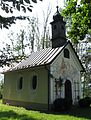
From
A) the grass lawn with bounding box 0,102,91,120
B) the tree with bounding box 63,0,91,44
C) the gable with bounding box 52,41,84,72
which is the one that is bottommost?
the grass lawn with bounding box 0,102,91,120

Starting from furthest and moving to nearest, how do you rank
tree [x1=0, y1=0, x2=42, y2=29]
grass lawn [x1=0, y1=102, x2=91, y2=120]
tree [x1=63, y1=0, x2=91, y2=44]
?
Result: tree [x1=63, y1=0, x2=91, y2=44]
grass lawn [x1=0, y1=102, x2=91, y2=120]
tree [x1=0, y1=0, x2=42, y2=29]

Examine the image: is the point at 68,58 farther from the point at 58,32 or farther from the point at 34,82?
the point at 34,82

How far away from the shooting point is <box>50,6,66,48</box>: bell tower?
2159cm

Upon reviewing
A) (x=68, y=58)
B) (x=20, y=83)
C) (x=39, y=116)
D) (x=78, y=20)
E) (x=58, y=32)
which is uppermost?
(x=58, y=32)

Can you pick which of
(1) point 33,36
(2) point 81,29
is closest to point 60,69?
(2) point 81,29

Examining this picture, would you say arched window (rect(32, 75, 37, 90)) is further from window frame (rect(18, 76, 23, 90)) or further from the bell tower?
the bell tower

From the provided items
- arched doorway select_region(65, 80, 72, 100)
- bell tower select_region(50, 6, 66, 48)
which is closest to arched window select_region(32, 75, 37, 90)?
arched doorway select_region(65, 80, 72, 100)

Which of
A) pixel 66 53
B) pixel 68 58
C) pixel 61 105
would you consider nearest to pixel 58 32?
pixel 66 53

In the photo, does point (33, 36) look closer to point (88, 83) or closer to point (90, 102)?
point (88, 83)

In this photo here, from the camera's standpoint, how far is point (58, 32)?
21734 millimetres

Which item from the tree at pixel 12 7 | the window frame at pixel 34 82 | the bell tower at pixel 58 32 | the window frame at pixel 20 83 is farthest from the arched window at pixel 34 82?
the tree at pixel 12 7

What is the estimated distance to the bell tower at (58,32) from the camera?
21.6 m

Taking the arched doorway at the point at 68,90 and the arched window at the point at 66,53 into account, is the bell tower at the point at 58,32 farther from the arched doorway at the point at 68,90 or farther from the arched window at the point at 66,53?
the arched doorway at the point at 68,90

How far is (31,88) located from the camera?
68.5ft
